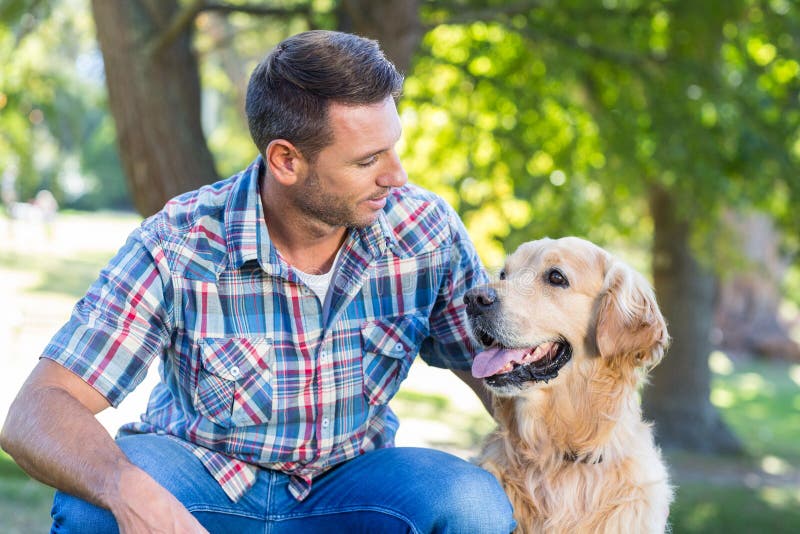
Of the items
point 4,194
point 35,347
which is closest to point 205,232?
point 4,194

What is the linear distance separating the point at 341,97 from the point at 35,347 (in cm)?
1096

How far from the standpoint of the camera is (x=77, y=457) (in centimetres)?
240

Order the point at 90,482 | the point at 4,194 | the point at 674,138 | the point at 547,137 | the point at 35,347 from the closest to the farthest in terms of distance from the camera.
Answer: the point at 90,482 → the point at 674,138 → the point at 547,137 → the point at 4,194 → the point at 35,347

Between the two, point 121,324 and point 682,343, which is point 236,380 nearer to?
point 121,324

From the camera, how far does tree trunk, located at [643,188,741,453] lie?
10.1 metres

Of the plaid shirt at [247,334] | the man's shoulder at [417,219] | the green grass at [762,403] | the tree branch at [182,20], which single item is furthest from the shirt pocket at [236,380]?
the green grass at [762,403]

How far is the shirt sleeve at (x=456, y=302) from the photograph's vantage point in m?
3.23

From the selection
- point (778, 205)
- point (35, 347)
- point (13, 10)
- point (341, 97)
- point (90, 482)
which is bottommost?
point (35, 347)

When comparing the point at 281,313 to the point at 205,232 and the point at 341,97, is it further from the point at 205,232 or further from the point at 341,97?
the point at 341,97

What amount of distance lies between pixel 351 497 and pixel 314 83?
4.05 ft

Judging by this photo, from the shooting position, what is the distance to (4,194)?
8797mm

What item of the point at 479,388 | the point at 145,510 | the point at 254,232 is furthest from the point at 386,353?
the point at 145,510

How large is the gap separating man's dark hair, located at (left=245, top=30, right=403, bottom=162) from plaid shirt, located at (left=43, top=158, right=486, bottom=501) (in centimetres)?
26

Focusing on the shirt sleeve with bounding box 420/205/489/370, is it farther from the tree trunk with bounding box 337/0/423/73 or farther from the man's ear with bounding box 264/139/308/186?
the tree trunk with bounding box 337/0/423/73
